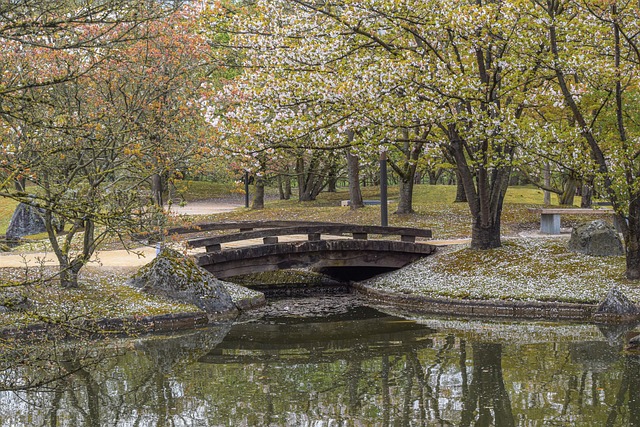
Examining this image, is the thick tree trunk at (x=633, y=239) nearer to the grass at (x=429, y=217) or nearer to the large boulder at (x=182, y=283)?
the grass at (x=429, y=217)

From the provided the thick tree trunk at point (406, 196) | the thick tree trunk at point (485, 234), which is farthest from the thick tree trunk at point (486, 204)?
the thick tree trunk at point (406, 196)

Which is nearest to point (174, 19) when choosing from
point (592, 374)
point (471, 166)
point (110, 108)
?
point (110, 108)

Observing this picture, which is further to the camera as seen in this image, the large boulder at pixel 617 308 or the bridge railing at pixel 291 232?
the bridge railing at pixel 291 232

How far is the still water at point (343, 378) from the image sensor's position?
489 inches

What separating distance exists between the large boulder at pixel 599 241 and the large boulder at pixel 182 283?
1100cm

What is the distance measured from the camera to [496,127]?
23172 mm

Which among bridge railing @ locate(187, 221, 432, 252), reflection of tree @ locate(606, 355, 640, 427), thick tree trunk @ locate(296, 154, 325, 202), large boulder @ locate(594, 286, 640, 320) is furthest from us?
thick tree trunk @ locate(296, 154, 325, 202)

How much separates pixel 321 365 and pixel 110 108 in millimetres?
8480

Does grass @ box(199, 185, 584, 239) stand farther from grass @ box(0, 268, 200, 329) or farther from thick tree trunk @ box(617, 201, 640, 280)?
grass @ box(0, 268, 200, 329)

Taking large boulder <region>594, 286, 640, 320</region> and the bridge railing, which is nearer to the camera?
large boulder <region>594, 286, 640, 320</region>

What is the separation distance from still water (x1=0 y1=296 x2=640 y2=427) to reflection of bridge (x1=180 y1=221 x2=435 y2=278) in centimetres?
424

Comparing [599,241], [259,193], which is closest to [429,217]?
[599,241]

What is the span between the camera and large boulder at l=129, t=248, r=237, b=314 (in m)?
21.2

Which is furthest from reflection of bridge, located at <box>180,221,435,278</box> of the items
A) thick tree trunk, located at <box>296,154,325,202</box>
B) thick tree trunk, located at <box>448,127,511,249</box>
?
thick tree trunk, located at <box>296,154,325,202</box>
